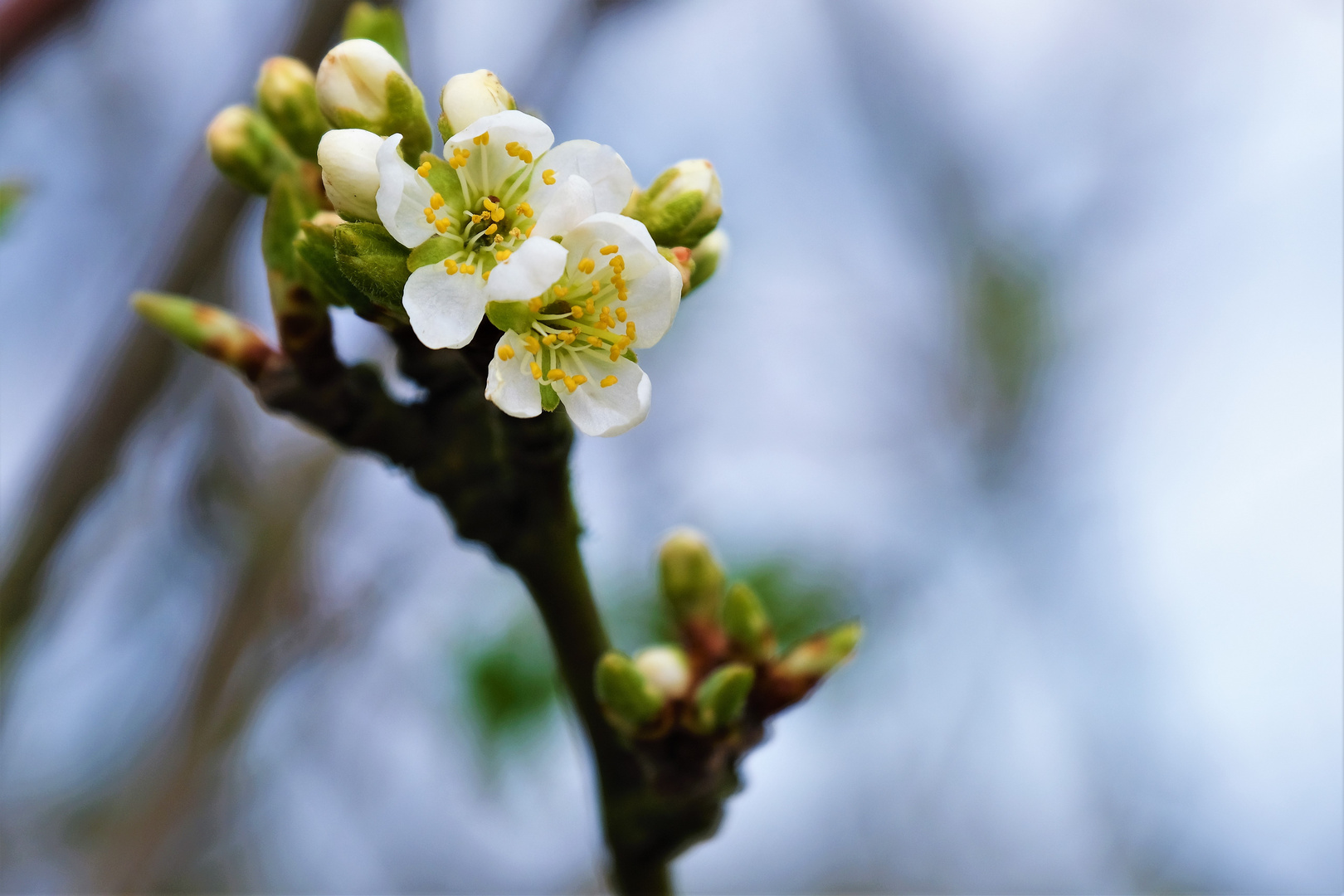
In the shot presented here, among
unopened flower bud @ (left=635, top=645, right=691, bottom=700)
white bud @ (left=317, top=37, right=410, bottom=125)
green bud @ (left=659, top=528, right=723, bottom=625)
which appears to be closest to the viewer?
white bud @ (left=317, top=37, right=410, bottom=125)

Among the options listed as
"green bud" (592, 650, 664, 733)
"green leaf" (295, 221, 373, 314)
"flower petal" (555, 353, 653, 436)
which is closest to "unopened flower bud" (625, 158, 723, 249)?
"flower petal" (555, 353, 653, 436)

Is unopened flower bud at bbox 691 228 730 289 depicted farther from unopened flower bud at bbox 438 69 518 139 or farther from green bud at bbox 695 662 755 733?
green bud at bbox 695 662 755 733

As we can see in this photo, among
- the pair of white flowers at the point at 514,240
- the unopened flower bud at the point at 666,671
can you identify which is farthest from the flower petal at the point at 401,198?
the unopened flower bud at the point at 666,671

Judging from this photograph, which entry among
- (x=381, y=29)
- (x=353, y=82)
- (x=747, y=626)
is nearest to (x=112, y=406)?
(x=381, y=29)

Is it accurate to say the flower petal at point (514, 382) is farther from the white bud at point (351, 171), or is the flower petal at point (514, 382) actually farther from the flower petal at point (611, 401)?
the white bud at point (351, 171)

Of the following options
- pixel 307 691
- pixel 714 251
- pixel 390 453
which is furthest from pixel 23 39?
pixel 307 691
